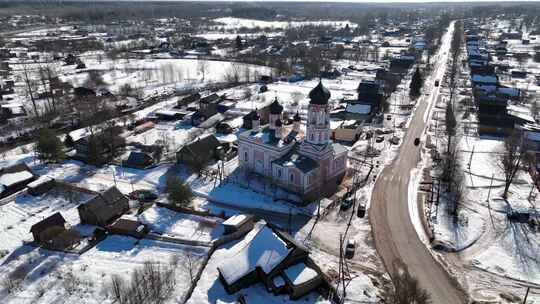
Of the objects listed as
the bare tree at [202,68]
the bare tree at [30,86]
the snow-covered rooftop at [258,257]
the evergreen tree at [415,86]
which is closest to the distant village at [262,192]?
the snow-covered rooftop at [258,257]

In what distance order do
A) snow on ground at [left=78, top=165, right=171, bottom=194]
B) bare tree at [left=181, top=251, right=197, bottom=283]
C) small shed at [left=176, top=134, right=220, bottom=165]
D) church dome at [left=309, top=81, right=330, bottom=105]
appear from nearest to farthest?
bare tree at [left=181, top=251, right=197, bottom=283]
church dome at [left=309, top=81, right=330, bottom=105]
snow on ground at [left=78, top=165, right=171, bottom=194]
small shed at [left=176, top=134, right=220, bottom=165]

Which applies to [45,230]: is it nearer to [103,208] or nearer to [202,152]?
[103,208]

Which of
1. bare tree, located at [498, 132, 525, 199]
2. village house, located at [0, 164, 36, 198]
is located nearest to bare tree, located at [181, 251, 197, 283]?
village house, located at [0, 164, 36, 198]

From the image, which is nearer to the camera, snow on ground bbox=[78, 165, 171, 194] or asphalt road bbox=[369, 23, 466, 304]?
asphalt road bbox=[369, 23, 466, 304]

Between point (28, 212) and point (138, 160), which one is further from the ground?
point (138, 160)

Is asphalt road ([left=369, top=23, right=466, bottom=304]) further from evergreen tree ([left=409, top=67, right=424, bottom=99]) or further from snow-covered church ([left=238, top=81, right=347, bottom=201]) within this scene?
evergreen tree ([left=409, top=67, right=424, bottom=99])

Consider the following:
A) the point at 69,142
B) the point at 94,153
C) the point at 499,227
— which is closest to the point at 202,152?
the point at 94,153
